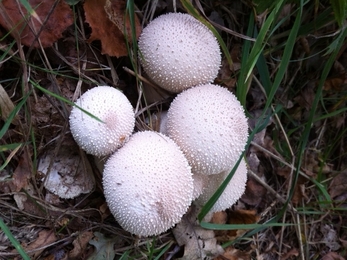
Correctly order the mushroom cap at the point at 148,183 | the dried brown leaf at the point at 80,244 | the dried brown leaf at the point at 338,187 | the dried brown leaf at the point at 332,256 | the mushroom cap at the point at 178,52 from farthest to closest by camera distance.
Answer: the dried brown leaf at the point at 338,187
the dried brown leaf at the point at 332,256
the dried brown leaf at the point at 80,244
the mushroom cap at the point at 178,52
the mushroom cap at the point at 148,183

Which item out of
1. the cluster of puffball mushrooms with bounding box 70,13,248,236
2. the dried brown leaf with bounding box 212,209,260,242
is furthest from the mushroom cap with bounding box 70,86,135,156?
the dried brown leaf with bounding box 212,209,260,242

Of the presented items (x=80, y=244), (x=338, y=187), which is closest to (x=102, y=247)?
(x=80, y=244)

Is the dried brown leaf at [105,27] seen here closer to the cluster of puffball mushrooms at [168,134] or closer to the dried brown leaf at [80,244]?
the cluster of puffball mushrooms at [168,134]

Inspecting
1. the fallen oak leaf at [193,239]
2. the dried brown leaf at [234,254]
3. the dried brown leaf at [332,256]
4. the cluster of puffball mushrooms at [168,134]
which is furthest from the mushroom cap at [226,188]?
the dried brown leaf at [332,256]

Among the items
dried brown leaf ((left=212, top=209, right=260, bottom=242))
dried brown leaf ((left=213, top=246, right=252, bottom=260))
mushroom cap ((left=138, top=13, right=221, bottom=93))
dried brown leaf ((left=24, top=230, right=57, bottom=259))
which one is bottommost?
dried brown leaf ((left=213, top=246, right=252, bottom=260))

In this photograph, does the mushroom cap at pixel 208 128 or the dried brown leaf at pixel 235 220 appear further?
the dried brown leaf at pixel 235 220

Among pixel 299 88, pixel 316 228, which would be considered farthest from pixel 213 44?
pixel 316 228

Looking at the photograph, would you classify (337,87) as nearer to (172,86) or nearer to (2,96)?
(172,86)

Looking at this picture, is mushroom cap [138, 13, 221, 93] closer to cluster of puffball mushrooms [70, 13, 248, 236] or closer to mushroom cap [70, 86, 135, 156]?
cluster of puffball mushrooms [70, 13, 248, 236]
